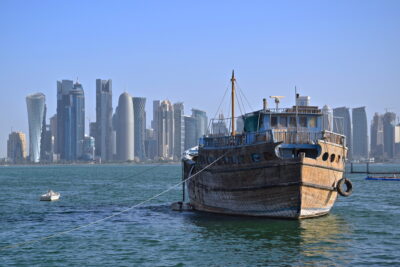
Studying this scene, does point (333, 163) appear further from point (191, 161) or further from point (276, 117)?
point (191, 161)

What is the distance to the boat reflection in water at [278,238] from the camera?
22.7 metres

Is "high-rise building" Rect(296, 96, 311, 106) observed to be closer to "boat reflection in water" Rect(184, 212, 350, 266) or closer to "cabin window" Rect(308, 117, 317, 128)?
"cabin window" Rect(308, 117, 317, 128)

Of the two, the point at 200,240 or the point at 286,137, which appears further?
the point at 286,137

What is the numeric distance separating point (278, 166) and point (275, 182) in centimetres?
95

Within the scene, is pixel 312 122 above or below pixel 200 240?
above

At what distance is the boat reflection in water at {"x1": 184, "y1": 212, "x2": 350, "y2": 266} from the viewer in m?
22.7

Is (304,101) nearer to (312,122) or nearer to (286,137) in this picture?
(312,122)

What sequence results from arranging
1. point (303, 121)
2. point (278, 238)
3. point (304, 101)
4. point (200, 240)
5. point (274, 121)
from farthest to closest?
Result: point (304, 101), point (303, 121), point (274, 121), point (200, 240), point (278, 238)

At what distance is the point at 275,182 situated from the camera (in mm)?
29484

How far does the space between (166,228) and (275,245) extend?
8.64 m

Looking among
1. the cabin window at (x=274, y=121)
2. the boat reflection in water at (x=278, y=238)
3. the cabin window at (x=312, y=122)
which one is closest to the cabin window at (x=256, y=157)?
the cabin window at (x=274, y=121)

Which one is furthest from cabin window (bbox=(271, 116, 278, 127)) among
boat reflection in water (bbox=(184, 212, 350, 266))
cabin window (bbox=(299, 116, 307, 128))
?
boat reflection in water (bbox=(184, 212, 350, 266))

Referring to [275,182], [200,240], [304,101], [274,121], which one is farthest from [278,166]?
[304,101]

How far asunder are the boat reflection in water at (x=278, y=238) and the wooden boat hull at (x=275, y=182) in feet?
2.70
